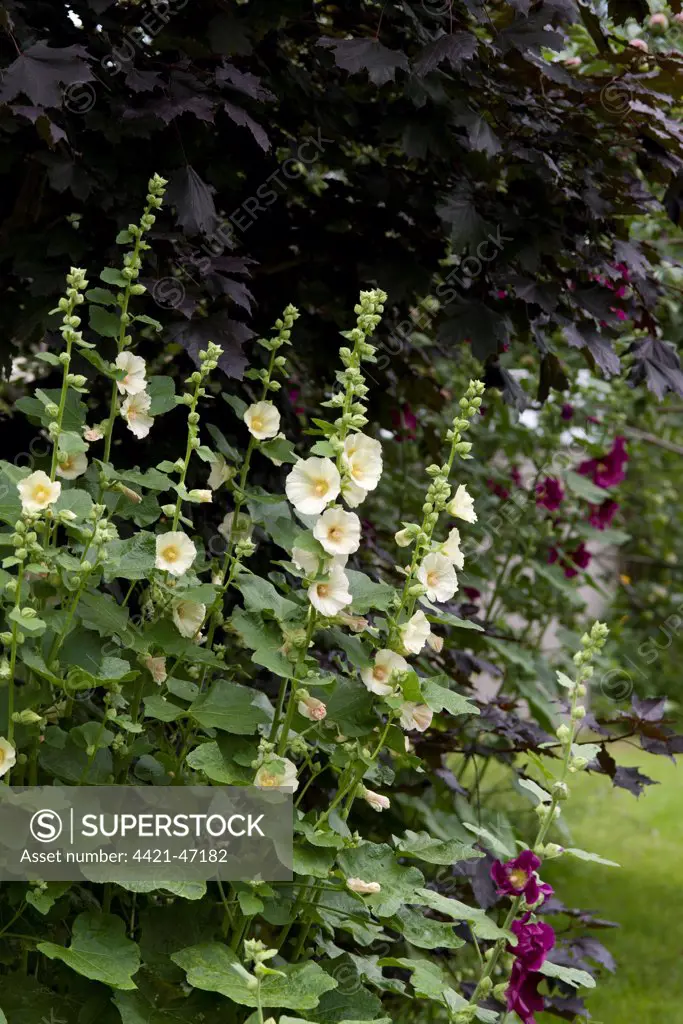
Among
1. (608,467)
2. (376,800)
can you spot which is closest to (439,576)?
(376,800)

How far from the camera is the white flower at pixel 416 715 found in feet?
4.58

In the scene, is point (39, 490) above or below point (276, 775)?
above

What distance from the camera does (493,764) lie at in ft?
17.4

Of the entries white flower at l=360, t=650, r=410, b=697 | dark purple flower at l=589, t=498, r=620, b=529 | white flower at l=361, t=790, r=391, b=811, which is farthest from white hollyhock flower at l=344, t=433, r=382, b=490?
dark purple flower at l=589, t=498, r=620, b=529

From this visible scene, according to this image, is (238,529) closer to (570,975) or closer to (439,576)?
(439,576)

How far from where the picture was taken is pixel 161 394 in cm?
158

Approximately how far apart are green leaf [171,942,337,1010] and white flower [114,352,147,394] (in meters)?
0.75

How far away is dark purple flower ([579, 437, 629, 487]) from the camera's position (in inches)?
132

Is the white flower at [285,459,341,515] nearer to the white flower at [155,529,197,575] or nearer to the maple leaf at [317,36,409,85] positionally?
the white flower at [155,529,197,575]

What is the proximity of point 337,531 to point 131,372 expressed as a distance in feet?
1.41

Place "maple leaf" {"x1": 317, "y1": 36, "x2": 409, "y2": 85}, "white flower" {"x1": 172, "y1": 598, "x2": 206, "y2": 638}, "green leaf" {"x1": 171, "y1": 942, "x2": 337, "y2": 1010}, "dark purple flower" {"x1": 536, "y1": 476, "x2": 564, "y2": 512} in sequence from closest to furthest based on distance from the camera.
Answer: "green leaf" {"x1": 171, "y1": 942, "x2": 337, "y2": 1010} → "white flower" {"x1": 172, "y1": 598, "x2": 206, "y2": 638} → "maple leaf" {"x1": 317, "y1": 36, "x2": 409, "y2": 85} → "dark purple flower" {"x1": 536, "y1": 476, "x2": 564, "y2": 512}

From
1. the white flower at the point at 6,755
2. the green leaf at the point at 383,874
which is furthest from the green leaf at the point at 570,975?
the white flower at the point at 6,755

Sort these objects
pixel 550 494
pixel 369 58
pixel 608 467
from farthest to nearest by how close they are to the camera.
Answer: pixel 608 467 → pixel 550 494 → pixel 369 58

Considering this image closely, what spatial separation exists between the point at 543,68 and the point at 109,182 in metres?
0.79
